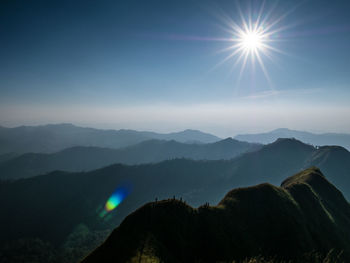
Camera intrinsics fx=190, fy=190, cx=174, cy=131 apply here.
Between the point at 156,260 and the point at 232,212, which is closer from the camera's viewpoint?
the point at 156,260

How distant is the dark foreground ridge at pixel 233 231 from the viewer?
100ft

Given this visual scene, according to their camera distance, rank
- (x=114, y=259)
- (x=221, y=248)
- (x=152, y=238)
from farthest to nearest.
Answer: (x=221, y=248)
(x=152, y=238)
(x=114, y=259)

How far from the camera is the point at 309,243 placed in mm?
43531

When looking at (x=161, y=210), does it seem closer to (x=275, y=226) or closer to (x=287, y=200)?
(x=275, y=226)

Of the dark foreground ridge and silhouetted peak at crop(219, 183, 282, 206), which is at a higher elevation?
silhouetted peak at crop(219, 183, 282, 206)

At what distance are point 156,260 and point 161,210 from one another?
12332mm

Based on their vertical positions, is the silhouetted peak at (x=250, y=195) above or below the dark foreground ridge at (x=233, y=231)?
above

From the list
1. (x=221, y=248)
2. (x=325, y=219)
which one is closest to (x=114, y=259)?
(x=221, y=248)

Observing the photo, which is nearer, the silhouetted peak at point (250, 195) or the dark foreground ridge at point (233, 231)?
the dark foreground ridge at point (233, 231)

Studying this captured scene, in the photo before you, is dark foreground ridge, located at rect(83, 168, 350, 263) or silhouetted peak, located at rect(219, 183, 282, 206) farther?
silhouetted peak, located at rect(219, 183, 282, 206)

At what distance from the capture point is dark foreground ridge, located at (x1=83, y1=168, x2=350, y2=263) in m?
30.5

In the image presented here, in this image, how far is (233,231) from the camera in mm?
40656

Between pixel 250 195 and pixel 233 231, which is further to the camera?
pixel 250 195

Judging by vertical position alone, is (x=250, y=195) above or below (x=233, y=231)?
above
